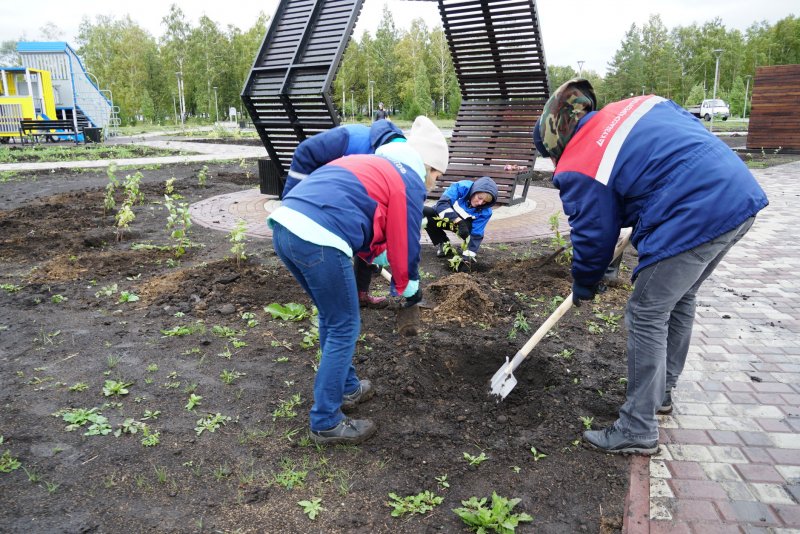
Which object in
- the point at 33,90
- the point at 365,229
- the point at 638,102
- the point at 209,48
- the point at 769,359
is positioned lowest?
the point at 769,359

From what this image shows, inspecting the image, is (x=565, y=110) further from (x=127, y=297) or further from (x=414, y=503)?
(x=127, y=297)

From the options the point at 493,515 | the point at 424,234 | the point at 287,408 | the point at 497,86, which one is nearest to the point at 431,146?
the point at 287,408

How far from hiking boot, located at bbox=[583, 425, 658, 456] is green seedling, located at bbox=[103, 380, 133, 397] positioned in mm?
2554

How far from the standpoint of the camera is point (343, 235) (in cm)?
257

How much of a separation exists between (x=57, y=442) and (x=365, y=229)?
72.9 inches

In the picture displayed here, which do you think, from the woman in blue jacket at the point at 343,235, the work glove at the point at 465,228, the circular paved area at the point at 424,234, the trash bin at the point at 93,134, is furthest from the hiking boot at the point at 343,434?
the trash bin at the point at 93,134

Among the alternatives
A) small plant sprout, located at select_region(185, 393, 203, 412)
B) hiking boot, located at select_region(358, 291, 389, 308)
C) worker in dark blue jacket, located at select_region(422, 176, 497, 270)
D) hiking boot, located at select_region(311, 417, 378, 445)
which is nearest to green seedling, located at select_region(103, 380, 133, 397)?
small plant sprout, located at select_region(185, 393, 203, 412)

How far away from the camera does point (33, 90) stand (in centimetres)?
2361

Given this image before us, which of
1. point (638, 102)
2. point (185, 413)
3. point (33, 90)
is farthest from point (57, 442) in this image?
point (33, 90)

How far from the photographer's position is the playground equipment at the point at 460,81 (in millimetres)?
7258

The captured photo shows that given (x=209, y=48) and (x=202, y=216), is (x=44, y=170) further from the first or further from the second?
(x=209, y=48)

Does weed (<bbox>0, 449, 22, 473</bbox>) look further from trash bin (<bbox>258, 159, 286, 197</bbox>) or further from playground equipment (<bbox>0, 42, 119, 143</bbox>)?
playground equipment (<bbox>0, 42, 119, 143</bbox>)

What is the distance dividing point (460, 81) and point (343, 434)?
7780 millimetres

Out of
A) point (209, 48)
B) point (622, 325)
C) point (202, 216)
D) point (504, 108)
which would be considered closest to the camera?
point (622, 325)
